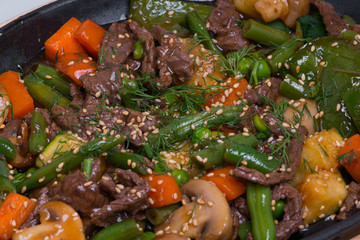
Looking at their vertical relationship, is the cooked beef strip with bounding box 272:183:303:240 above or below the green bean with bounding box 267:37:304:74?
below

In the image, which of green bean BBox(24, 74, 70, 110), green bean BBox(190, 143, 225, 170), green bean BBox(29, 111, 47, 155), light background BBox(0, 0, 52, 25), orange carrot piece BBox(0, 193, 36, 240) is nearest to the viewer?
orange carrot piece BBox(0, 193, 36, 240)

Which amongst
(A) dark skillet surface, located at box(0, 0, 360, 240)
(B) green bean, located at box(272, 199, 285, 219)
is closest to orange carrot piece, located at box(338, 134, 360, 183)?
(B) green bean, located at box(272, 199, 285, 219)

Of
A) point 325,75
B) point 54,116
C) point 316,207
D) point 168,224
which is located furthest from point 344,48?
point 54,116

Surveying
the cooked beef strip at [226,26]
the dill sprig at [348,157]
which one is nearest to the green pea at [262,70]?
the cooked beef strip at [226,26]

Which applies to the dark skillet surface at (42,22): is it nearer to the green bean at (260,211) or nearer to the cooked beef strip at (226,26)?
the cooked beef strip at (226,26)

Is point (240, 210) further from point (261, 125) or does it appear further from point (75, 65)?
point (75, 65)

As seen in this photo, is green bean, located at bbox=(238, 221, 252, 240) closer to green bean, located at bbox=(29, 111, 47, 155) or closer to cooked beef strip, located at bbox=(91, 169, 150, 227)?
cooked beef strip, located at bbox=(91, 169, 150, 227)
